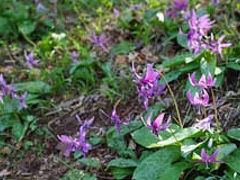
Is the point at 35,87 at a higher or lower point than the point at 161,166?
higher

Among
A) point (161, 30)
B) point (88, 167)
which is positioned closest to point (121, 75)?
point (161, 30)

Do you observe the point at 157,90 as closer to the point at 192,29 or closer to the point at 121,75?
the point at 192,29

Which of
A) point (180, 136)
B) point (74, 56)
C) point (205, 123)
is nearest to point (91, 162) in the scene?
point (180, 136)

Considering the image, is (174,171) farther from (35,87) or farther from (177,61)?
(35,87)

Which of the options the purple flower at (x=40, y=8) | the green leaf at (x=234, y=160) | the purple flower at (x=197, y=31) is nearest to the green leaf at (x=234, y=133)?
the green leaf at (x=234, y=160)

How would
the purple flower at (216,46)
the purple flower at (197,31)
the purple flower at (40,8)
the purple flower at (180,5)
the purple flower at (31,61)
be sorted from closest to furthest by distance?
the purple flower at (216,46)
the purple flower at (197,31)
the purple flower at (31,61)
the purple flower at (180,5)
the purple flower at (40,8)

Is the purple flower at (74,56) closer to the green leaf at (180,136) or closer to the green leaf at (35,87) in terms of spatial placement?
the green leaf at (35,87)
